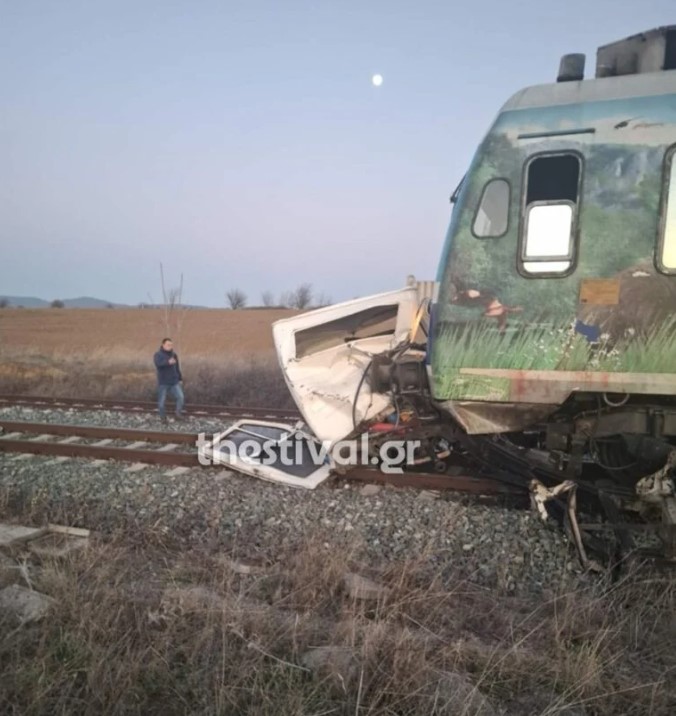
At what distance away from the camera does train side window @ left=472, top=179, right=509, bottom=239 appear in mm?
4270

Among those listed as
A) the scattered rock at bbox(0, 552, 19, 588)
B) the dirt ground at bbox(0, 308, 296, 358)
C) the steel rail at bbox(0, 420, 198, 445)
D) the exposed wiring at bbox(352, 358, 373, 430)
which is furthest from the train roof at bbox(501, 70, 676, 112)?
the dirt ground at bbox(0, 308, 296, 358)

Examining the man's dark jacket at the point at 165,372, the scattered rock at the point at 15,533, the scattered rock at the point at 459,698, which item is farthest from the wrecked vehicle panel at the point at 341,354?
the man's dark jacket at the point at 165,372

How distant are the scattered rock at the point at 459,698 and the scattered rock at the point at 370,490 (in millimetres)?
3043

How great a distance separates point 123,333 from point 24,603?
122ft

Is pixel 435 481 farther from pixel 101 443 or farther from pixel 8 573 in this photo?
pixel 101 443

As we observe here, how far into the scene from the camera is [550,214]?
4152mm

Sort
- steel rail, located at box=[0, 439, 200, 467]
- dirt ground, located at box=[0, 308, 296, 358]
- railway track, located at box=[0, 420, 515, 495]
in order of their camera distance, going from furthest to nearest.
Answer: dirt ground, located at box=[0, 308, 296, 358]
steel rail, located at box=[0, 439, 200, 467]
railway track, located at box=[0, 420, 515, 495]

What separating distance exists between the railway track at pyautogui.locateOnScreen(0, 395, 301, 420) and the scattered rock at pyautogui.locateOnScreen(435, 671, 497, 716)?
6.83 meters

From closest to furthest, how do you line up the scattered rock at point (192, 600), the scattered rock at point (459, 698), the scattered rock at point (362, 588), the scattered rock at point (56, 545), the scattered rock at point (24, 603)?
the scattered rock at point (459, 698), the scattered rock at point (24, 603), the scattered rock at point (192, 600), the scattered rock at point (362, 588), the scattered rock at point (56, 545)

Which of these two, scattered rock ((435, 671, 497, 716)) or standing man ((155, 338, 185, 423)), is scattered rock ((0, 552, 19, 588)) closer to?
scattered rock ((435, 671, 497, 716))

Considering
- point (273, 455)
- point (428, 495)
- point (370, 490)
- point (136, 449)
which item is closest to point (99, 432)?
point (136, 449)

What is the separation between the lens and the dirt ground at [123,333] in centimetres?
2658

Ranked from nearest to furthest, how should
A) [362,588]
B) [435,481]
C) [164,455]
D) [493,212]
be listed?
1. [362,588]
2. [493,212]
3. [435,481]
4. [164,455]

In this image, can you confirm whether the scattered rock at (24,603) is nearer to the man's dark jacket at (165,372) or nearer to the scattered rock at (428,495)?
the scattered rock at (428,495)
